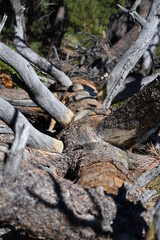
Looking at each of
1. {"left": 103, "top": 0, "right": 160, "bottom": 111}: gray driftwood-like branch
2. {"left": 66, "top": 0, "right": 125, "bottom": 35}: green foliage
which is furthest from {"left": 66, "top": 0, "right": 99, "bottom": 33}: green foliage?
{"left": 103, "top": 0, "right": 160, "bottom": 111}: gray driftwood-like branch

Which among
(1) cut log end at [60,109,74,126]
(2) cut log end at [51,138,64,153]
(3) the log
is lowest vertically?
(3) the log

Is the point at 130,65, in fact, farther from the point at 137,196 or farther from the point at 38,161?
the point at 137,196

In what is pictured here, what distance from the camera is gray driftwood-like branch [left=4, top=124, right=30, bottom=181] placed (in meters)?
2.50

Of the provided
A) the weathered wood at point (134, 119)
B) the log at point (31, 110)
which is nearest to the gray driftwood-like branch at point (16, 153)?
the weathered wood at point (134, 119)

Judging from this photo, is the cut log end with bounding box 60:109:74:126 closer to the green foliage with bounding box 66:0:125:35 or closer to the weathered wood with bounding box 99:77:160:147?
the weathered wood with bounding box 99:77:160:147

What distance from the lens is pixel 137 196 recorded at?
9.78ft

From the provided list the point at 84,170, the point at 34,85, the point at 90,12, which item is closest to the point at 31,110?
the point at 34,85

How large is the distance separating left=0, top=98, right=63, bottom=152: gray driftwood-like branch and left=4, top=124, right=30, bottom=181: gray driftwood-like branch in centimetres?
113

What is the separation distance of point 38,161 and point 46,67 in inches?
90.5

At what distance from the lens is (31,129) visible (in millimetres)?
3930

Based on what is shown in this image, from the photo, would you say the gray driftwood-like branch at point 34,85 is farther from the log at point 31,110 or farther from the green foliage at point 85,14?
the green foliage at point 85,14

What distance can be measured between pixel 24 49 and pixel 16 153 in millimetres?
3355

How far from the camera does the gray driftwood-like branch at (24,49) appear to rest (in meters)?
5.48

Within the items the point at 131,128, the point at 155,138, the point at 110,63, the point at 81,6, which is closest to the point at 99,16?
the point at 81,6
